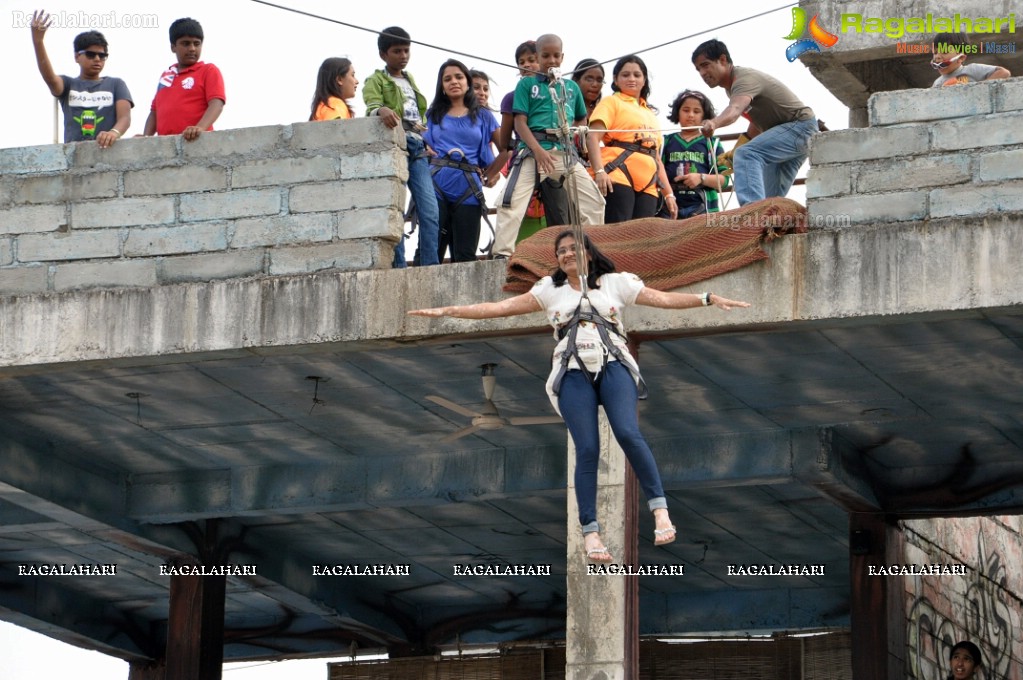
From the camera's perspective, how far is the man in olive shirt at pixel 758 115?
15.8 metres

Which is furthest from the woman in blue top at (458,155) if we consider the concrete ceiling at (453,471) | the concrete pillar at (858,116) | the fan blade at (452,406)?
the concrete pillar at (858,116)

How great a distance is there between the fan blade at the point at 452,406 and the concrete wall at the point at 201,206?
5.63 feet

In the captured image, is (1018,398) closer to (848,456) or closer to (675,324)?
(848,456)

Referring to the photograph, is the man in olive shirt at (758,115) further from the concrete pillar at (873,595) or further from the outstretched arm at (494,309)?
the concrete pillar at (873,595)

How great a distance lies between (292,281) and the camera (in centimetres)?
1593

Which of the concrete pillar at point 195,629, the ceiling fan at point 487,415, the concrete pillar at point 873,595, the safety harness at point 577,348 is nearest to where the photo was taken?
the safety harness at point 577,348

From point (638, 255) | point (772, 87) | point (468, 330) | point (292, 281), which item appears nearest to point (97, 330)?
point (292, 281)

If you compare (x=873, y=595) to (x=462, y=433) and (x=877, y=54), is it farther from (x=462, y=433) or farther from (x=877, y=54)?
(x=877, y=54)

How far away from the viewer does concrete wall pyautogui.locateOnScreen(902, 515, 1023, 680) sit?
21.2 meters

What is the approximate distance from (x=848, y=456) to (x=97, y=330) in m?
7.10

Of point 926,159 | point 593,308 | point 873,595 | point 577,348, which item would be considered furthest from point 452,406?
point 873,595

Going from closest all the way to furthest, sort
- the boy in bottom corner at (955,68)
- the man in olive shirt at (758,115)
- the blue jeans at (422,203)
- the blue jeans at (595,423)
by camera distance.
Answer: the blue jeans at (595,423)
the boy in bottom corner at (955,68)
the man in olive shirt at (758,115)
the blue jeans at (422,203)

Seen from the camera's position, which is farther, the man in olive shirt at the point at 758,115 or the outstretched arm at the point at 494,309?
the man in olive shirt at the point at 758,115

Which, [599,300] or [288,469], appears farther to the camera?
[288,469]
